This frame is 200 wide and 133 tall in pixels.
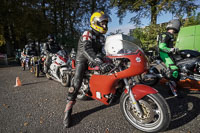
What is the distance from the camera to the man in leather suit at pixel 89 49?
2.32 metres

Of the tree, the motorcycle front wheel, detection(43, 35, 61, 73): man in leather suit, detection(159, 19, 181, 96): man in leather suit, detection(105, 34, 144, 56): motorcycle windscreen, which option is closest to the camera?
the motorcycle front wheel

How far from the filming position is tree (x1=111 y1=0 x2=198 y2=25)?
1221 cm

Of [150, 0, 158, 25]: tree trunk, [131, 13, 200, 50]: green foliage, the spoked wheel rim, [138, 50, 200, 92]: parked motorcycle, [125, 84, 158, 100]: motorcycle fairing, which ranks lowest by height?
the spoked wheel rim

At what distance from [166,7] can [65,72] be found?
40.9 ft

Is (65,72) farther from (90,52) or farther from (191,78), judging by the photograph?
(191,78)

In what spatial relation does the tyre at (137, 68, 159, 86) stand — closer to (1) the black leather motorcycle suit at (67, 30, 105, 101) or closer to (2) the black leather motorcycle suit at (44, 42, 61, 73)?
(1) the black leather motorcycle suit at (67, 30, 105, 101)

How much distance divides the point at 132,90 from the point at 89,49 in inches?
43.2

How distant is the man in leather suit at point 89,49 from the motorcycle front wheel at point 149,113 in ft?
2.73

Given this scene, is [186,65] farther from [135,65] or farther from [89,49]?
[89,49]

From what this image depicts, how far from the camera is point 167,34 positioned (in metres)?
3.69

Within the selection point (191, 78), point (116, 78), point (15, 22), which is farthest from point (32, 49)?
point (15, 22)

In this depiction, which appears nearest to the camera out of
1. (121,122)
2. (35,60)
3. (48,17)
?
(121,122)

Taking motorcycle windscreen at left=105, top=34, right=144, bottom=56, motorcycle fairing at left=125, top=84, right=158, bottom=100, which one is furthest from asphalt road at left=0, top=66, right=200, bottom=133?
motorcycle windscreen at left=105, top=34, right=144, bottom=56

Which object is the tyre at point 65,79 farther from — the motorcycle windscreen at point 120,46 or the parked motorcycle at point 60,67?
the motorcycle windscreen at point 120,46
